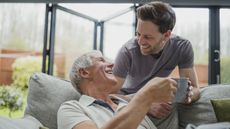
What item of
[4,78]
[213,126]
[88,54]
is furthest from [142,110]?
[4,78]

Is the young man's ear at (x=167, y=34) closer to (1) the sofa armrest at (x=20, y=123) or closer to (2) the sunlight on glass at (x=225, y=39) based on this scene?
(1) the sofa armrest at (x=20, y=123)

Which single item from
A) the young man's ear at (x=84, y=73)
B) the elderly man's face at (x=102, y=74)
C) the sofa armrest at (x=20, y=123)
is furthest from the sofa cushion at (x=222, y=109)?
the sofa armrest at (x=20, y=123)

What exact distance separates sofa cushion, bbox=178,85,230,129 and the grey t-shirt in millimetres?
189

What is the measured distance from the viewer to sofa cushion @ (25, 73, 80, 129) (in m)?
1.51

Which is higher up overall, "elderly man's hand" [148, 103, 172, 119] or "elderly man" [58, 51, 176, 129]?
"elderly man" [58, 51, 176, 129]

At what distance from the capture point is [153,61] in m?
1.57

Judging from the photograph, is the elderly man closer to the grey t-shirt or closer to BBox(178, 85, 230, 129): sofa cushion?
the grey t-shirt

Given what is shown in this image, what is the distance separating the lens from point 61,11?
139 inches

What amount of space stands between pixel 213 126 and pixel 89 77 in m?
0.60

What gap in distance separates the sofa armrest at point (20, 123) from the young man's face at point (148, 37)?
2.07ft

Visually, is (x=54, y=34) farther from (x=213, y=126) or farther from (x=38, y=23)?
(x=213, y=126)

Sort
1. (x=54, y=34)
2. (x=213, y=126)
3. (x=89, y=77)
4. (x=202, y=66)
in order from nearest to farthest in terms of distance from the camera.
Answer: (x=213, y=126) < (x=89, y=77) < (x=54, y=34) < (x=202, y=66)

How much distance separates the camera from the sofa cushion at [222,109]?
56.5 inches

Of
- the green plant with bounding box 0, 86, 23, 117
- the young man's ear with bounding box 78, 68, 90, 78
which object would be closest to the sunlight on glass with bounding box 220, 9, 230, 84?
the green plant with bounding box 0, 86, 23, 117
